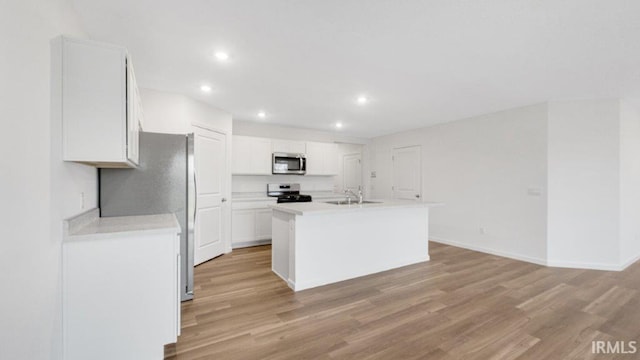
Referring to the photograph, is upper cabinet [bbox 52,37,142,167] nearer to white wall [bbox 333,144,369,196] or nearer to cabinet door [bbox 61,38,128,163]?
cabinet door [bbox 61,38,128,163]

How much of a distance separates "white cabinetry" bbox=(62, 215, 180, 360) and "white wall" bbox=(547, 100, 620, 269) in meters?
4.81

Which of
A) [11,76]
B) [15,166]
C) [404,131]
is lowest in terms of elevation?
[15,166]

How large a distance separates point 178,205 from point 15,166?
1.53 meters

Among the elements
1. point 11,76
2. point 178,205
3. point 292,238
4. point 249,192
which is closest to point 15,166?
point 11,76

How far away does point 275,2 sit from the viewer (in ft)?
5.60

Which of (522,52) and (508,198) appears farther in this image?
(508,198)

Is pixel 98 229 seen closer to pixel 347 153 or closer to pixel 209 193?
pixel 209 193

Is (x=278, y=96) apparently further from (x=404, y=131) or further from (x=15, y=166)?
(x=404, y=131)

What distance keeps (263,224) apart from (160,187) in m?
2.54

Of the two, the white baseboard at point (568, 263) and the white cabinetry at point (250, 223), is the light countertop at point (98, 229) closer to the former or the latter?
the white cabinetry at point (250, 223)

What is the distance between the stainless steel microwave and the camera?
528 cm

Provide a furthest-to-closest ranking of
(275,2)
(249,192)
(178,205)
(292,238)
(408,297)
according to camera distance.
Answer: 1. (249,192)
2. (292,238)
3. (408,297)
4. (178,205)
5. (275,2)

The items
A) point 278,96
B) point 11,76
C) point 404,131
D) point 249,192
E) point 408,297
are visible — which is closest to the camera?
point 11,76

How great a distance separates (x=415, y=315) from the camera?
7.91ft
